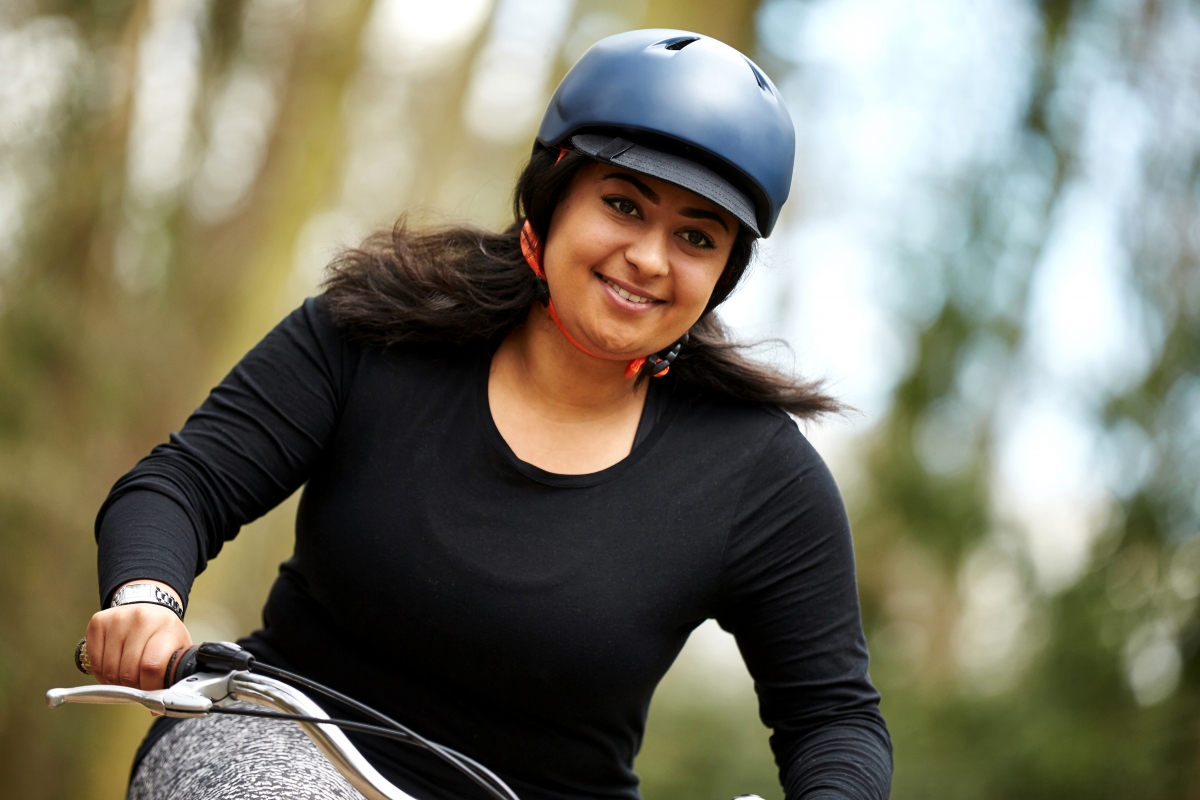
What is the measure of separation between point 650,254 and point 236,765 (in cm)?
114

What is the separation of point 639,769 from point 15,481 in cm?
485

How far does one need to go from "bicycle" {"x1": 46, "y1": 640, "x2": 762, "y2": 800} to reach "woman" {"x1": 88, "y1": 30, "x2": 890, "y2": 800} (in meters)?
0.32

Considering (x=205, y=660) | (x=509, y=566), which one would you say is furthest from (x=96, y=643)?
(x=509, y=566)

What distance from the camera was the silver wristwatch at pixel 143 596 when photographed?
169 centimetres

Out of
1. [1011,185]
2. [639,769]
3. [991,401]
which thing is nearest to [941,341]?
[991,401]

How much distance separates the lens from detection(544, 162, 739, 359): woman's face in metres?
2.06

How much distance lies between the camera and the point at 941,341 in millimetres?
7316

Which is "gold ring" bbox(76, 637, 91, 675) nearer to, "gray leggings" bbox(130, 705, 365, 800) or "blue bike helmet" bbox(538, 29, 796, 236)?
"gray leggings" bbox(130, 705, 365, 800)

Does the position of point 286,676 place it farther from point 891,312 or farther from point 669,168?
point 891,312

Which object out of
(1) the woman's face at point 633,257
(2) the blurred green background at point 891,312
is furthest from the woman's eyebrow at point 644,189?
(2) the blurred green background at point 891,312

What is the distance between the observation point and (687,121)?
78.7 inches

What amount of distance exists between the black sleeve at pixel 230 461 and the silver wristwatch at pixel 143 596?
2cm

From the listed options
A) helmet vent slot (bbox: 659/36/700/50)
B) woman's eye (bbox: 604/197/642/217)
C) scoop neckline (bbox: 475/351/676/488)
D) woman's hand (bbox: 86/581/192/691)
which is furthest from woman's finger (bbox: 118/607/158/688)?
helmet vent slot (bbox: 659/36/700/50)

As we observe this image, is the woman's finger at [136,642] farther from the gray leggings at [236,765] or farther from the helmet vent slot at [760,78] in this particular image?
the helmet vent slot at [760,78]
